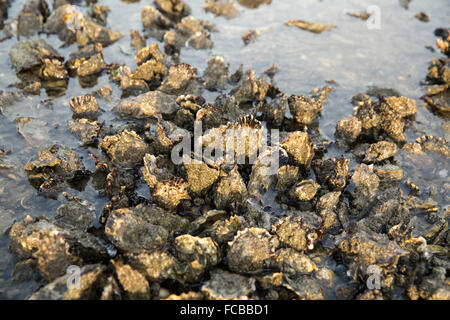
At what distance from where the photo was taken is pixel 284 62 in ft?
31.5

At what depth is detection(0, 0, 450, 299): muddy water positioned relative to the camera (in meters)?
6.11

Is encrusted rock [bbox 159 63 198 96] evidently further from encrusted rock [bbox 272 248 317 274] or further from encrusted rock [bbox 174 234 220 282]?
encrusted rock [bbox 272 248 317 274]

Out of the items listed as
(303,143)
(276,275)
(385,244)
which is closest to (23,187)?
(276,275)

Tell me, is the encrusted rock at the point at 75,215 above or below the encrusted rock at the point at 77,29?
below

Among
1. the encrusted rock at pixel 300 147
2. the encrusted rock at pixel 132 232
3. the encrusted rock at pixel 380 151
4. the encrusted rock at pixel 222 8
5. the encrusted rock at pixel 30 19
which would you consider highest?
the encrusted rock at pixel 222 8

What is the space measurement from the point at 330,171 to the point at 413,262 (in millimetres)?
1936

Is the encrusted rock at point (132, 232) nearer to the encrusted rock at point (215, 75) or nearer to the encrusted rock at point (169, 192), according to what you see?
the encrusted rock at point (169, 192)

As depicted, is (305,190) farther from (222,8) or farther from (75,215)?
(222,8)

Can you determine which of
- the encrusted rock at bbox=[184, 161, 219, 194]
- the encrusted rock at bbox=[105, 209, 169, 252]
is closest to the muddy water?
the encrusted rock at bbox=[105, 209, 169, 252]

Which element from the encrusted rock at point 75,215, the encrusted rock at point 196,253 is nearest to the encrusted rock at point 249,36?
the encrusted rock at point 75,215

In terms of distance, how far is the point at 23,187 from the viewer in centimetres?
607

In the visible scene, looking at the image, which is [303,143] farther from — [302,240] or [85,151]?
[85,151]

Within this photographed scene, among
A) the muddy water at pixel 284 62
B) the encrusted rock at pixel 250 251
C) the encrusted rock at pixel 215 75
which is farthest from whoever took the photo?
the encrusted rock at pixel 215 75

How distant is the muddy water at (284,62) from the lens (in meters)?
6.11
